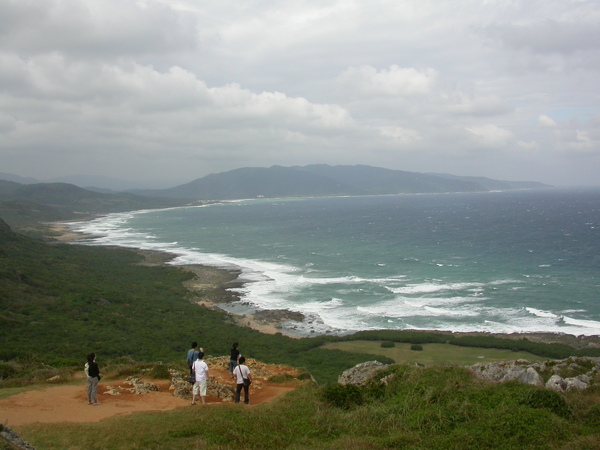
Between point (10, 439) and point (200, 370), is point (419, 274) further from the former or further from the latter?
point (10, 439)

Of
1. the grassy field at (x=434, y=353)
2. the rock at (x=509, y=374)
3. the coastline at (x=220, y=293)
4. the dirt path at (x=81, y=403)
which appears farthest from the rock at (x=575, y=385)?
the coastline at (x=220, y=293)

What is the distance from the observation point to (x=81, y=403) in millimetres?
13016

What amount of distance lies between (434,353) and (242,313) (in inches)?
750

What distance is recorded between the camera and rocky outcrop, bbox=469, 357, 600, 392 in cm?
1275

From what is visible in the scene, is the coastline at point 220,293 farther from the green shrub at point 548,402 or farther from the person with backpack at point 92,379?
the green shrub at point 548,402

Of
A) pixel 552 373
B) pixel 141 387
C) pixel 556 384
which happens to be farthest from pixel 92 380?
pixel 552 373

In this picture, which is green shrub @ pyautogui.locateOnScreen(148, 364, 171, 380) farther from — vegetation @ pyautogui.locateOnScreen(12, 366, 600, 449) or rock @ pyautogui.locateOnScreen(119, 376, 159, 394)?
vegetation @ pyautogui.locateOnScreen(12, 366, 600, 449)

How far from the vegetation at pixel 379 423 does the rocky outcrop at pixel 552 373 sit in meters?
1.05

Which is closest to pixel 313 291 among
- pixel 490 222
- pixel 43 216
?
pixel 490 222

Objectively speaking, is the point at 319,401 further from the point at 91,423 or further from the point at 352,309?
the point at 352,309

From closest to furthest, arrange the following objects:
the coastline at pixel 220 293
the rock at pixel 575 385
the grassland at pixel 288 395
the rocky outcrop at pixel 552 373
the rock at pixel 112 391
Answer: the grassland at pixel 288 395
the rock at pixel 575 385
the rocky outcrop at pixel 552 373
the rock at pixel 112 391
the coastline at pixel 220 293

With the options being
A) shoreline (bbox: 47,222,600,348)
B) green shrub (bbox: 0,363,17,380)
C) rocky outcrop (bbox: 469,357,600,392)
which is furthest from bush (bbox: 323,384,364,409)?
shoreline (bbox: 47,222,600,348)

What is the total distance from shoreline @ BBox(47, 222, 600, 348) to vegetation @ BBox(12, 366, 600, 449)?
23.2 meters

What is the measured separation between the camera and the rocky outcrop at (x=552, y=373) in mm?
12750
